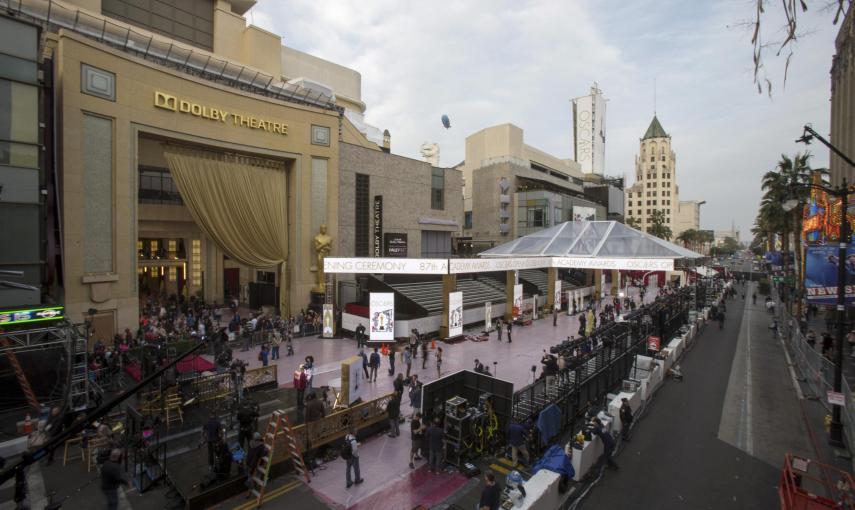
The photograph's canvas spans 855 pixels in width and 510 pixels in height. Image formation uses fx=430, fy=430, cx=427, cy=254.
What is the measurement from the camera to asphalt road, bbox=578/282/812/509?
10.5m

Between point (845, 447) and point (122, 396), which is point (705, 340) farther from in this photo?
point (122, 396)

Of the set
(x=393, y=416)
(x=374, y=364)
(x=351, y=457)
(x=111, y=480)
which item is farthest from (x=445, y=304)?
(x=111, y=480)

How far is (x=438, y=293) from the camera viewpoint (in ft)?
106

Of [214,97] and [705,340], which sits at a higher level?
[214,97]

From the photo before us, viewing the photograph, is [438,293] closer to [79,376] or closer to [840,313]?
[79,376]

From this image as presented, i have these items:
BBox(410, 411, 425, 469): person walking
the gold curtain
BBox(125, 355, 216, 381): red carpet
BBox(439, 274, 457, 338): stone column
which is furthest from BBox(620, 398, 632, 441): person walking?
the gold curtain

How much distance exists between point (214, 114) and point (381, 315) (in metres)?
17.3

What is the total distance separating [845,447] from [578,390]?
26.0ft

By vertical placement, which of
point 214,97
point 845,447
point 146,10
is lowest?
point 845,447

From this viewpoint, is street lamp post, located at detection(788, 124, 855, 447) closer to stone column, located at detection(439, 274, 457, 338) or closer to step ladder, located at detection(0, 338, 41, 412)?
stone column, located at detection(439, 274, 457, 338)

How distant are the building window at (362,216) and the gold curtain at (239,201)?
20.0 feet

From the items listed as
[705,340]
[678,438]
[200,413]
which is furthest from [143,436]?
[705,340]

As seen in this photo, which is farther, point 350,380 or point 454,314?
point 454,314

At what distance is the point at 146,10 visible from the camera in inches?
1241
